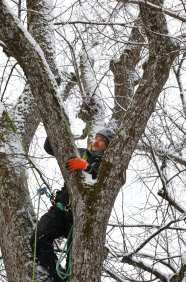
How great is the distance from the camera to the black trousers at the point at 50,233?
2.58 m

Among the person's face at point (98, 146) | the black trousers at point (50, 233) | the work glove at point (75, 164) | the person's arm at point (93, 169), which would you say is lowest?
the black trousers at point (50, 233)

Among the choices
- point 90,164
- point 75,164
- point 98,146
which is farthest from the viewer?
point 98,146

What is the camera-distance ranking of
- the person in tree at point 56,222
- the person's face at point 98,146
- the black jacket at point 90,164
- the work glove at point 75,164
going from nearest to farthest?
the work glove at point 75,164, the person in tree at point 56,222, the black jacket at point 90,164, the person's face at point 98,146

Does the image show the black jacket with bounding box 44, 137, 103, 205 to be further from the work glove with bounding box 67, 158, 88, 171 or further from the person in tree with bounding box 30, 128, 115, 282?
the work glove with bounding box 67, 158, 88, 171

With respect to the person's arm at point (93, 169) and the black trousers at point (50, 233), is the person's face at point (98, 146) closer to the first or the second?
the person's arm at point (93, 169)

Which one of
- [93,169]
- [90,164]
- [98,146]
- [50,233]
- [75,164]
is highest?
[98,146]

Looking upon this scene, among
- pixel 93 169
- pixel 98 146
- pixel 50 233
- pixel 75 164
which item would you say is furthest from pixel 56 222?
pixel 98 146

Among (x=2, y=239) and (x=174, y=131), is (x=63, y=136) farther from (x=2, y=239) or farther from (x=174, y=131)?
(x=174, y=131)

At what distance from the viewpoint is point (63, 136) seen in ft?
8.03

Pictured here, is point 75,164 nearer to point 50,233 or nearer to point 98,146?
point 50,233

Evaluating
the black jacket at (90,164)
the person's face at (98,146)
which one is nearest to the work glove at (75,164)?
the black jacket at (90,164)

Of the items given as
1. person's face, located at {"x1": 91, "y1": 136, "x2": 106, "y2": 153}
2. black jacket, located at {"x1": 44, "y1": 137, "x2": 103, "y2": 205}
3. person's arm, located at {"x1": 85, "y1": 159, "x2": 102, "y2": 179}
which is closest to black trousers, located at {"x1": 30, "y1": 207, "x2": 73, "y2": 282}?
black jacket, located at {"x1": 44, "y1": 137, "x2": 103, "y2": 205}

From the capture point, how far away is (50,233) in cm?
280

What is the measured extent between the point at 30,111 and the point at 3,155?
0.83m
